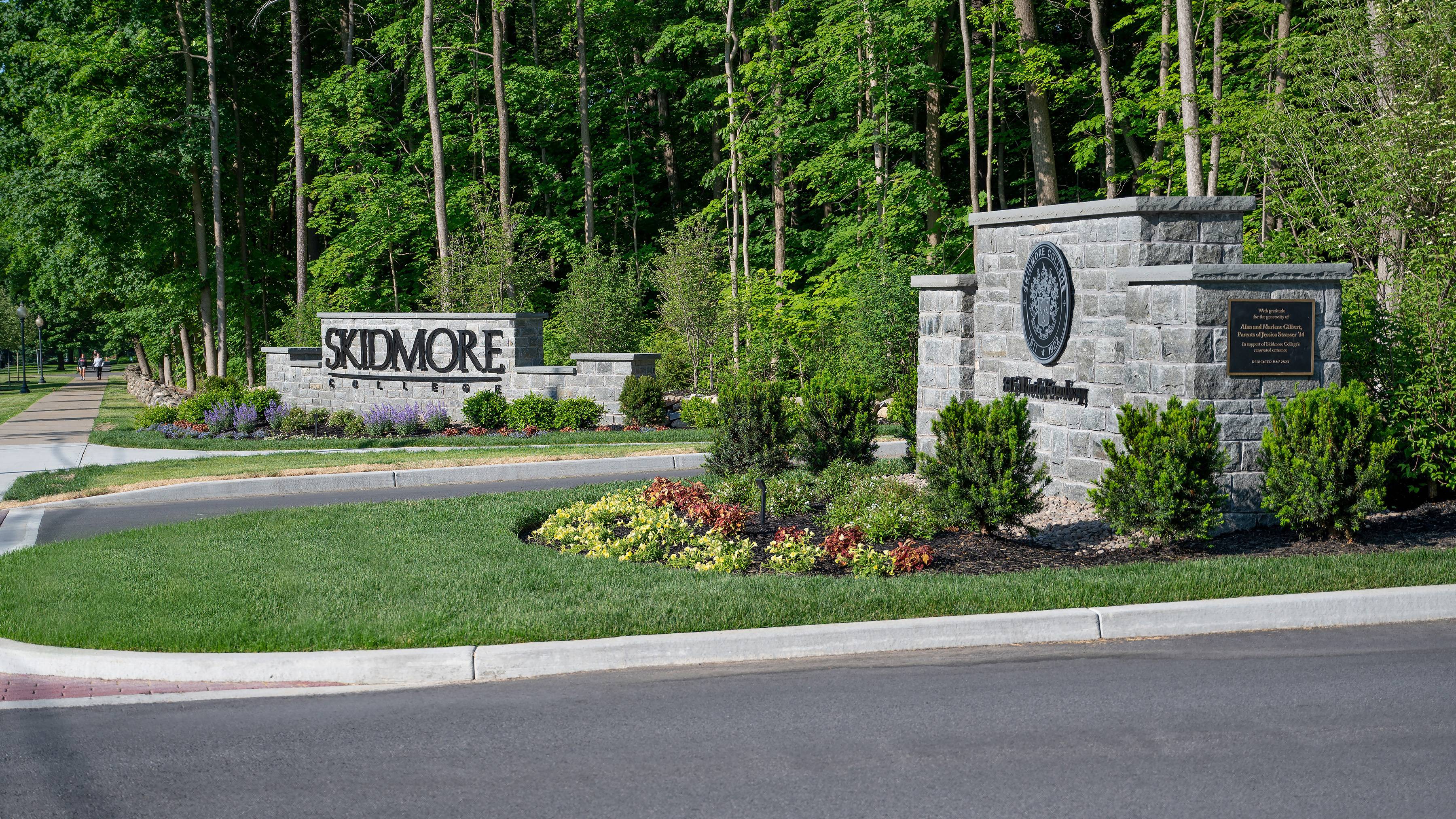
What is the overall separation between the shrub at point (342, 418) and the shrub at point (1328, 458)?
17325 millimetres

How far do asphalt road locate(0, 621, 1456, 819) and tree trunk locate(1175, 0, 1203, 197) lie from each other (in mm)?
15546

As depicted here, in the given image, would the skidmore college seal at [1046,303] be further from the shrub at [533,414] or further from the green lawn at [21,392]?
the green lawn at [21,392]

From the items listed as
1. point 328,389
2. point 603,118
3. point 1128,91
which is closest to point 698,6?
point 603,118

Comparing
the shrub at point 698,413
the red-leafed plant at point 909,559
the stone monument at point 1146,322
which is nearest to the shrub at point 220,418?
the shrub at point 698,413

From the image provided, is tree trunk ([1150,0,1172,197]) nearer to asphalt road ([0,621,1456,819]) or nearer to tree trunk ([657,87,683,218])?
tree trunk ([657,87,683,218])

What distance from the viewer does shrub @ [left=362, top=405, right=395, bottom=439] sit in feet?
68.0

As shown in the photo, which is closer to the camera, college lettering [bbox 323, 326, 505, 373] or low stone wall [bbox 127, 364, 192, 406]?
college lettering [bbox 323, 326, 505, 373]

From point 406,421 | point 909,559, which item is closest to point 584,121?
→ point 406,421

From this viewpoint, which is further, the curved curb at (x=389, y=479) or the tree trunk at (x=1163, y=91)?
the tree trunk at (x=1163, y=91)

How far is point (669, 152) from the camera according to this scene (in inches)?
1586

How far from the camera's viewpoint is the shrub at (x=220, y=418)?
73.6 ft

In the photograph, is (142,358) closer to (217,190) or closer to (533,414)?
(217,190)

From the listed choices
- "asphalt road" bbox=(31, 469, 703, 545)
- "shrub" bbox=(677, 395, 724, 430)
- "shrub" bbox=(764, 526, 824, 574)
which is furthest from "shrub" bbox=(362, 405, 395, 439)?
"shrub" bbox=(764, 526, 824, 574)

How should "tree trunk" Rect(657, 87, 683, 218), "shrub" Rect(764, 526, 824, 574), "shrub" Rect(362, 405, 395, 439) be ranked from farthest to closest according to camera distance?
"tree trunk" Rect(657, 87, 683, 218)
"shrub" Rect(362, 405, 395, 439)
"shrub" Rect(764, 526, 824, 574)
